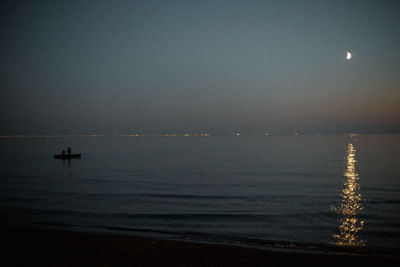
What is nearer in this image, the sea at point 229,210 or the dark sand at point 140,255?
the dark sand at point 140,255

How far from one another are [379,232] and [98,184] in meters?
26.7

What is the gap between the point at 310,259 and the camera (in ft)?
30.8

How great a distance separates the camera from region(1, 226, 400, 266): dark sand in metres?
8.77

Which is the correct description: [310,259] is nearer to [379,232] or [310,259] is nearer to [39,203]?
[379,232]

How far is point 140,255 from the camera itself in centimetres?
936

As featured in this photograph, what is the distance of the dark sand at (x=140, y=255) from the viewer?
28.8 feet

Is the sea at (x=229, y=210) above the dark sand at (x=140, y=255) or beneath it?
beneath

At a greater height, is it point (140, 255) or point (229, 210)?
point (140, 255)

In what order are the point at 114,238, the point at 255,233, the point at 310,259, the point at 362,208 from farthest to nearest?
the point at 362,208, the point at 255,233, the point at 114,238, the point at 310,259

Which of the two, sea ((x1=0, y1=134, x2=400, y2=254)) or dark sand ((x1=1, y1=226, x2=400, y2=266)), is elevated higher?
dark sand ((x1=1, y1=226, x2=400, y2=266))

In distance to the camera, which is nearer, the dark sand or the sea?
the dark sand

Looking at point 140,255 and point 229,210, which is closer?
point 140,255

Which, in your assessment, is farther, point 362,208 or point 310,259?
point 362,208

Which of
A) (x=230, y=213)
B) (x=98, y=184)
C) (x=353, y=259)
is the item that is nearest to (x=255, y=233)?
(x=230, y=213)
